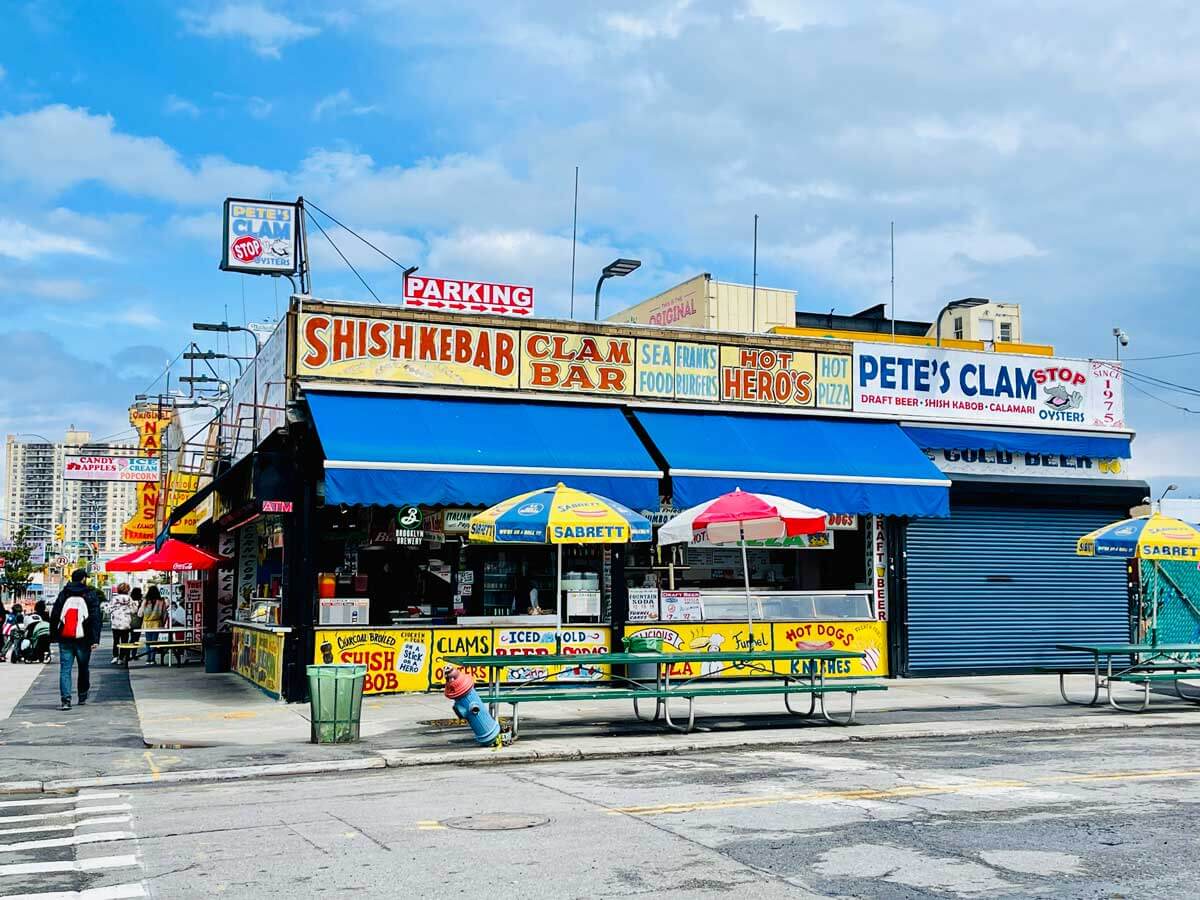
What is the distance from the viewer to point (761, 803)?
9.28 meters

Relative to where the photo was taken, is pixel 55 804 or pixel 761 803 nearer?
pixel 761 803

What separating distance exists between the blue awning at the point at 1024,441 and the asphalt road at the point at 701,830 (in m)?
9.89

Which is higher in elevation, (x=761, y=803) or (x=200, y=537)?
(x=200, y=537)

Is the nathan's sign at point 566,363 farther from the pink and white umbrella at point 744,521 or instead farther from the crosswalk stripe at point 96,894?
the crosswalk stripe at point 96,894

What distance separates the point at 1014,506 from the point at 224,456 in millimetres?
14771

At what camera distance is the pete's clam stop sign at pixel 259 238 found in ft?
76.8

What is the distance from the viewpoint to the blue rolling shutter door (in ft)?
69.3

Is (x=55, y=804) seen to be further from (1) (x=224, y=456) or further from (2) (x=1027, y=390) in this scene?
(2) (x=1027, y=390)

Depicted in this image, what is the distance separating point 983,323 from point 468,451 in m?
55.2

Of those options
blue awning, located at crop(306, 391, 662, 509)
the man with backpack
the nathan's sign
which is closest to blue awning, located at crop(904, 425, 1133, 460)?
the nathan's sign

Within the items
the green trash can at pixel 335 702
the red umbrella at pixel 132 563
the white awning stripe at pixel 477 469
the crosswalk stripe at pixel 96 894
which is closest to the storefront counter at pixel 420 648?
the white awning stripe at pixel 477 469

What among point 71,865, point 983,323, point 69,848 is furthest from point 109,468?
point 983,323

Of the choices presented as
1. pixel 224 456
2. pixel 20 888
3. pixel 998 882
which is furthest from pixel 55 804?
pixel 224 456

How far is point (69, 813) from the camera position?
9.64 metres
